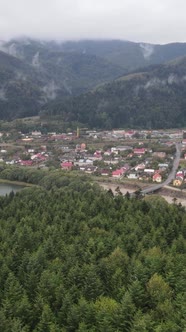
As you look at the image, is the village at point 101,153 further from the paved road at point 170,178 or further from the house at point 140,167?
the paved road at point 170,178

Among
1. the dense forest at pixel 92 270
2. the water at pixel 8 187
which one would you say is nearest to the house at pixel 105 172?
the water at pixel 8 187

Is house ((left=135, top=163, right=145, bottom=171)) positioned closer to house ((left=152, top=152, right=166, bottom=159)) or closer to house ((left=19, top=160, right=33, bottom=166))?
house ((left=152, top=152, right=166, bottom=159))

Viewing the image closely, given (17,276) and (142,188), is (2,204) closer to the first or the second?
(17,276)

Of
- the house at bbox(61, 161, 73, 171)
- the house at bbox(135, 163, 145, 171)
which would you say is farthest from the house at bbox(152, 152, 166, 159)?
the house at bbox(61, 161, 73, 171)

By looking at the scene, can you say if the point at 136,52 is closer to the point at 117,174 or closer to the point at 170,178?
the point at 117,174

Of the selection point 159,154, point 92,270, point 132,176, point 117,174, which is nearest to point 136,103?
point 159,154
